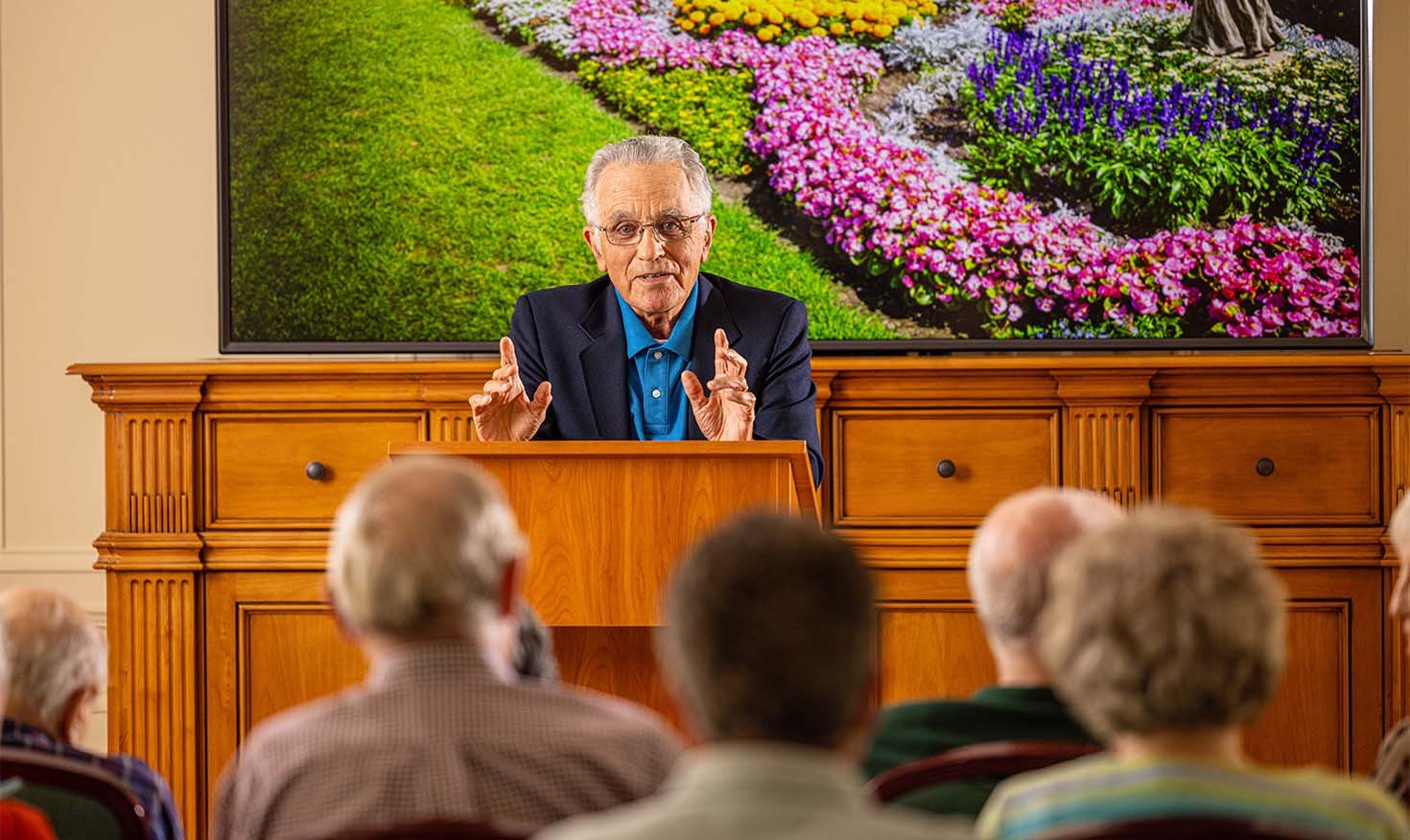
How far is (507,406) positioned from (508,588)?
66.7 inches

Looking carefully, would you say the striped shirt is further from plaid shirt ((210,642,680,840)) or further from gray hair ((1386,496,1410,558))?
gray hair ((1386,496,1410,558))

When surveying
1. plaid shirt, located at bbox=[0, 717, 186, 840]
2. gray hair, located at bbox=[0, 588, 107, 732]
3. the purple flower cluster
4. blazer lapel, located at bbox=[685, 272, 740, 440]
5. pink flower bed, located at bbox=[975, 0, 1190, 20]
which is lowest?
plaid shirt, located at bbox=[0, 717, 186, 840]

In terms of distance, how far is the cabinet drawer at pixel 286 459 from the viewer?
13.7 feet

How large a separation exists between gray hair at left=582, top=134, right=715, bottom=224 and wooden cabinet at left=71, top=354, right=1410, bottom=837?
0.62 metres

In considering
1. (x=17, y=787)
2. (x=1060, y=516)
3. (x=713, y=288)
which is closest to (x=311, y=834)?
(x=17, y=787)

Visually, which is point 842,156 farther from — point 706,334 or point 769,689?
point 769,689

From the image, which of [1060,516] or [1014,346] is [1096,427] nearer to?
[1014,346]

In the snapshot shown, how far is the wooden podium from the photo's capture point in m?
2.73

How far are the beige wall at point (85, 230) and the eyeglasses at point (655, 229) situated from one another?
1.82 metres

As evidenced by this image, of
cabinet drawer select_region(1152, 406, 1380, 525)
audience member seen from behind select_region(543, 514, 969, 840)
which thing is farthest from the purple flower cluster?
audience member seen from behind select_region(543, 514, 969, 840)

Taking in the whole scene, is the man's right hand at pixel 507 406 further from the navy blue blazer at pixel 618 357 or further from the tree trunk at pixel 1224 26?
the tree trunk at pixel 1224 26

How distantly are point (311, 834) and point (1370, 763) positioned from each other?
3400 millimetres

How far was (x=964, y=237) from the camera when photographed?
4.57 meters

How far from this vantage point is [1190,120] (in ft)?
14.9
